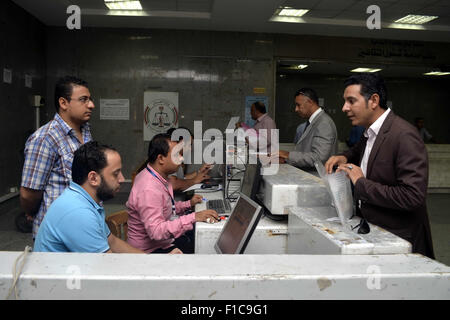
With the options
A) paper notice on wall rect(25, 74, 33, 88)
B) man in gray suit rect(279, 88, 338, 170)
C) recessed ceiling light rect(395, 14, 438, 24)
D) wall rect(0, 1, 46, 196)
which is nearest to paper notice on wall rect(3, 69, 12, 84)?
wall rect(0, 1, 46, 196)

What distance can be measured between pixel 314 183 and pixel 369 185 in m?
0.31

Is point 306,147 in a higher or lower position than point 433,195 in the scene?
higher

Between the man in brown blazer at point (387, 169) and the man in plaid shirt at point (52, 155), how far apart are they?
4.40 feet

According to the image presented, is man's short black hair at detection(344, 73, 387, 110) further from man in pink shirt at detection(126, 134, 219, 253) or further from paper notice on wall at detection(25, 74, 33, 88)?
paper notice on wall at detection(25, 74, 33, 88)

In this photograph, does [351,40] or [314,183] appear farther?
[351,40]

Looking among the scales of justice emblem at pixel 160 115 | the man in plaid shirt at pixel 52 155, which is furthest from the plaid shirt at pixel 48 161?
the scales of justice emblem at pixel 160 115

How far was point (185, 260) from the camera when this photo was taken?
0.83 m

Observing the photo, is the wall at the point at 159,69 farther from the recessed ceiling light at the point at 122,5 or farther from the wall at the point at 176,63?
the recessed ceiling light at the point at 122,5

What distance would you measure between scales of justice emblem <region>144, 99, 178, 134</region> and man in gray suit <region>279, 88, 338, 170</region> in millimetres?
3979

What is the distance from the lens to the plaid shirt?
181 centimetres

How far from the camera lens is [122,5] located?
576 cm

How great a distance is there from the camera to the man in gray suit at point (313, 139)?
3.01 meters
